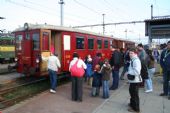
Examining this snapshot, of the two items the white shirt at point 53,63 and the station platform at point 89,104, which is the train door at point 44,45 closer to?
the white shirt at point 53,63

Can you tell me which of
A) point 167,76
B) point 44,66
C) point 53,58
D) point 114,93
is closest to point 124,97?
point 114,93

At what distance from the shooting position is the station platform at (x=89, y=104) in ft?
28.7

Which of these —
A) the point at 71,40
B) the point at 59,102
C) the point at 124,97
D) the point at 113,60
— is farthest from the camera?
the point at 71,40

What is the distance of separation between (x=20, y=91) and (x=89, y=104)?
4.55m

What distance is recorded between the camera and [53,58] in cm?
1196

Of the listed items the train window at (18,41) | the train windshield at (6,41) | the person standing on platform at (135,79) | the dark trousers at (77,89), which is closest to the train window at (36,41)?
the train window at (18,41)

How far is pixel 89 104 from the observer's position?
972 cm

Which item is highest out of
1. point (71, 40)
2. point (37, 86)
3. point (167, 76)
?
point (71, 40)

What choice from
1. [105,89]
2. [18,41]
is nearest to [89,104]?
[105,89]

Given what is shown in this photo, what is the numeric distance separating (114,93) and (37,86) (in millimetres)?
4766

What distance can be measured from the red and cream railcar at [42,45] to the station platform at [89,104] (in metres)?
3.00

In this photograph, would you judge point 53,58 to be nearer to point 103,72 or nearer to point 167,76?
point 103,72

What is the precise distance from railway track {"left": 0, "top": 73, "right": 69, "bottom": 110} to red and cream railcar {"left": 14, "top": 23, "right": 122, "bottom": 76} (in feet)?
2.47

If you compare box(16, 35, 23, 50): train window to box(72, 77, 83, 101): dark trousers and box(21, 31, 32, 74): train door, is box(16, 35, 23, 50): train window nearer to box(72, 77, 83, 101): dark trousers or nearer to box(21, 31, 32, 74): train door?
box(21, 31, 32, 74): train door
